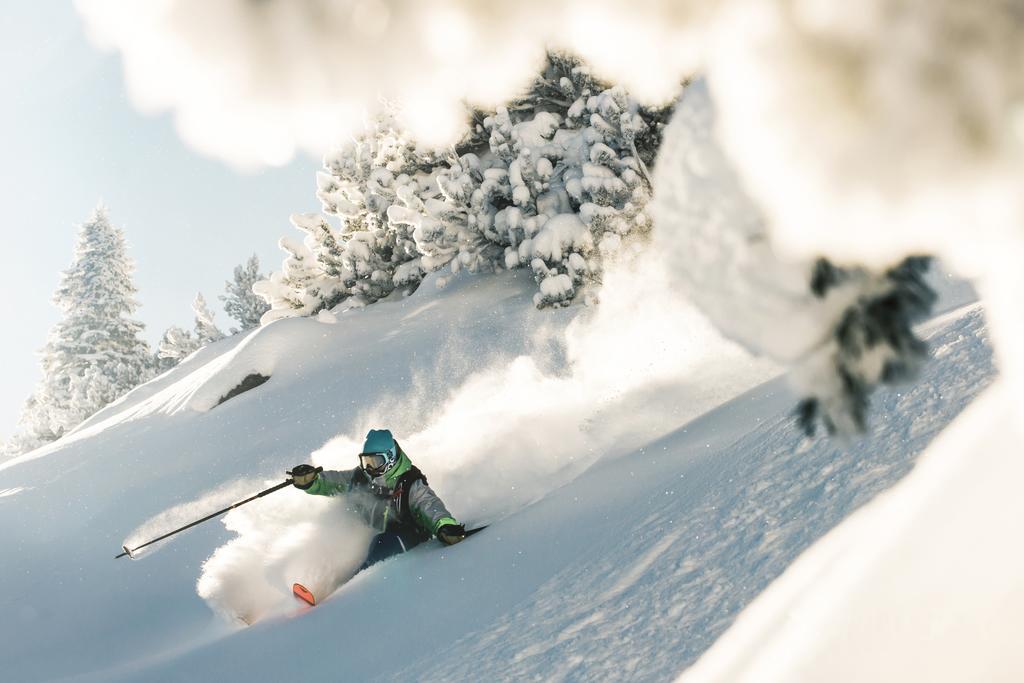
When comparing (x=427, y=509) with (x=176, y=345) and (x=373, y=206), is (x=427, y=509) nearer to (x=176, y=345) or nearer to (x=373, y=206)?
(x=373, y=206)

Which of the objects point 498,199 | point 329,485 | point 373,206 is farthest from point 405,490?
point 373,206

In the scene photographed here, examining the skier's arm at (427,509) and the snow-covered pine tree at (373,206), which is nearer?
the skier's arm at (427,509)

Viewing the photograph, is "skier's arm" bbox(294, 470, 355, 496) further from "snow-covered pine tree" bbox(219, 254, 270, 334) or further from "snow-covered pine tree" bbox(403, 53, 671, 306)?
"snow-covered pine tree" bbox(219, 254, 270, 334)

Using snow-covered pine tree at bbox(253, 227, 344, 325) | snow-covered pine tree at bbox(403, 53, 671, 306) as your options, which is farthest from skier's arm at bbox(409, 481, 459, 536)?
snow-covered pine tree at bbox(253, 227, 344, 325)

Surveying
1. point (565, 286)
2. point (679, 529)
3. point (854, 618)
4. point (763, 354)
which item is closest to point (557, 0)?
point (763, 354)

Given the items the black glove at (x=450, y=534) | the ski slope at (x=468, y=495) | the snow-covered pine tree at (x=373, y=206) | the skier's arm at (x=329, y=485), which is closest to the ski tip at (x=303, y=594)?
the ski slope at (x=468, y=495)

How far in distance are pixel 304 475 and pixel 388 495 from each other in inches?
34.8

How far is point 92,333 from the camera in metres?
28.2

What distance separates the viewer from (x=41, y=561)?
8.59 m

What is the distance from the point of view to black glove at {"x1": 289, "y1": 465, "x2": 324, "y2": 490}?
22.1 ft

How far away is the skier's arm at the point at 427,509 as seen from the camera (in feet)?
18.9

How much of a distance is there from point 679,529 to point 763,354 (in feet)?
7.26

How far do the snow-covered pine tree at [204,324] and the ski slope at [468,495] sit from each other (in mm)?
15574

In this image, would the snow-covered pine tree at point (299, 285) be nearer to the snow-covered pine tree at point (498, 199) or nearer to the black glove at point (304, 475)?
the snow-covered pine tree at point (498, 199)
